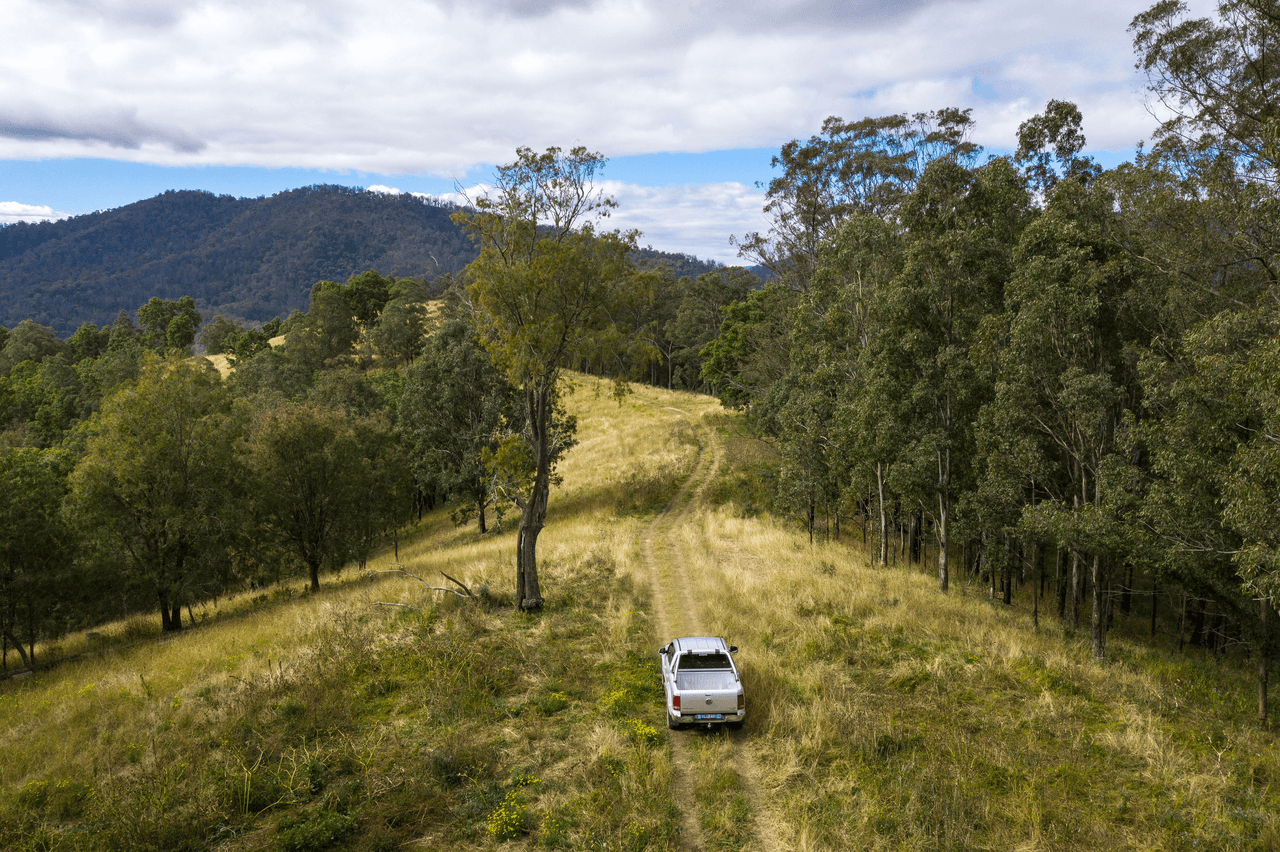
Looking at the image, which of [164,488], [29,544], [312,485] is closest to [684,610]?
[312,485]

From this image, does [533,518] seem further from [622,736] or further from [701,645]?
[622,736]

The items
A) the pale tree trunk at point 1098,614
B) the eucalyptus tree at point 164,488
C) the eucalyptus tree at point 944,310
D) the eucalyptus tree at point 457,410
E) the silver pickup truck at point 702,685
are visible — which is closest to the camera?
the silver pickup truck at point 702,685

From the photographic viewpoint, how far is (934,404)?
25609mm

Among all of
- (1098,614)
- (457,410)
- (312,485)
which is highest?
(457,410)

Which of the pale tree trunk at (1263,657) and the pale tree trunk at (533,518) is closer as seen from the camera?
the pale tree trunk at (1263,657)

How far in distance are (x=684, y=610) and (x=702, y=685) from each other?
318 inches

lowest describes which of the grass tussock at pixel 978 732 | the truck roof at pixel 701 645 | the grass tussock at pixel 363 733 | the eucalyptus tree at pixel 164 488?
the grass tussock at pixel 978 732

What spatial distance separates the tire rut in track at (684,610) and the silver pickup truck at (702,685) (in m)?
0.54

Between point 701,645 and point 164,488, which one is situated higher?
point 164,488

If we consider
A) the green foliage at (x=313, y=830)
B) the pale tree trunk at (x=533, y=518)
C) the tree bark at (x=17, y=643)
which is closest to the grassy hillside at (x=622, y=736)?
the green foliage at (x=313, y=830)

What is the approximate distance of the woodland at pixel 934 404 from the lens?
16.9 metres

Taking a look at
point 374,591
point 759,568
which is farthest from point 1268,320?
point 374,591

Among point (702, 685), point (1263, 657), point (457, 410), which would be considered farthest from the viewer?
point (457, 410)

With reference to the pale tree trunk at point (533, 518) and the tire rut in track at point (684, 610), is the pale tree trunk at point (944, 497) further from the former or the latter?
the pale tree trunk at point (533, 518)
